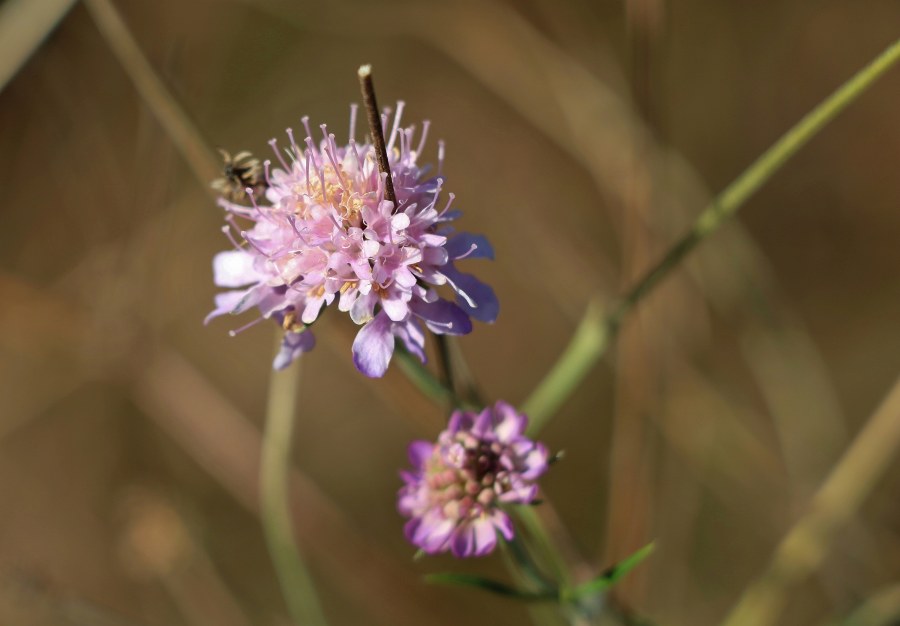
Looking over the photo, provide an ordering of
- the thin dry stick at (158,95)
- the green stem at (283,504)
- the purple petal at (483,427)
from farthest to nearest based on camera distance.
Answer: the green stem at (283,504), the thin dry stick at (158,95), the purple petal at (483,427)

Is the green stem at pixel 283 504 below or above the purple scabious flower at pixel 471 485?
above

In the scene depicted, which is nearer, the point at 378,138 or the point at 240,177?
the point at 378,138

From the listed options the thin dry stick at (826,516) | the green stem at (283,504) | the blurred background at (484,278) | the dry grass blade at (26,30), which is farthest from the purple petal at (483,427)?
the dry grass blade at (26,30)

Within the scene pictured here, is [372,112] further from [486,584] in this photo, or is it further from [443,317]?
[486,584]

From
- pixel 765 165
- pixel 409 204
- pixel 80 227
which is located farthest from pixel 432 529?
pixel 80 227

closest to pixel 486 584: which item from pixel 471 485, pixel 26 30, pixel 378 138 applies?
pixel 471 485

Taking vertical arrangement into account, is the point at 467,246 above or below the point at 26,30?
below

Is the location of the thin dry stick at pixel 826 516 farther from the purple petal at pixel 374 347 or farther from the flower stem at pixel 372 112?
the flower stem at pixel 372 112

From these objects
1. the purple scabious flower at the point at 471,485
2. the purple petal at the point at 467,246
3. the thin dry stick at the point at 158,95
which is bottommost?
the purple scabious flower at the point at 471,485
